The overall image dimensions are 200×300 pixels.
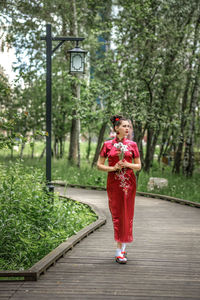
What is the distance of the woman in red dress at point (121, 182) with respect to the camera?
20.2ft

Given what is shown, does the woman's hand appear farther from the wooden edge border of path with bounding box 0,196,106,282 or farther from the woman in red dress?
the wooden edge border of path with bounding box 0,196,106,282

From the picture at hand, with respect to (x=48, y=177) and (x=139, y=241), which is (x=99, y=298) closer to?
(x=139, y=241)

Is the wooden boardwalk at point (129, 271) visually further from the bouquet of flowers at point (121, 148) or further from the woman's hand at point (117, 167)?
the bouquet of flowers at point (121, 148)

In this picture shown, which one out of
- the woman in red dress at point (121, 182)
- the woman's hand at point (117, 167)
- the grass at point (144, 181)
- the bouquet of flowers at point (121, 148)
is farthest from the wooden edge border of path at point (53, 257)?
the grass at point (144, 181)

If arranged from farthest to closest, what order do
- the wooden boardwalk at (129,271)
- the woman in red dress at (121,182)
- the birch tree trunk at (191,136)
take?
the birch tree trunk at (191,136), the woman in red dress at (121,182), the wooden boardwalk at (129,271)

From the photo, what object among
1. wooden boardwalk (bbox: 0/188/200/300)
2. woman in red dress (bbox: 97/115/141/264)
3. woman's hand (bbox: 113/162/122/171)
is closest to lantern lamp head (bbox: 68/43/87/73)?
wooden boardwalk (bbox: 0/188/200/300)

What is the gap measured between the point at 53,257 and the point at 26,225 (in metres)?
1.20

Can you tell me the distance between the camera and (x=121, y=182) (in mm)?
6180

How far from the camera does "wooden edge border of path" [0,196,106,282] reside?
17.0 ft

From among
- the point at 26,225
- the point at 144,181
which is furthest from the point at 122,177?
the point at 144,181

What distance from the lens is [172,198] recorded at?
13727 mm

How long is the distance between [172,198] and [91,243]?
21.8ft

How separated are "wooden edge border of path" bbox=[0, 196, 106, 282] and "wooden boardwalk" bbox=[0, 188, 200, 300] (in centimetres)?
8

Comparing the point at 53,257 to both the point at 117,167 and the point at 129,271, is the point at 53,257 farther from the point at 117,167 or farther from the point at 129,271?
the point at 117,167
